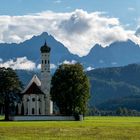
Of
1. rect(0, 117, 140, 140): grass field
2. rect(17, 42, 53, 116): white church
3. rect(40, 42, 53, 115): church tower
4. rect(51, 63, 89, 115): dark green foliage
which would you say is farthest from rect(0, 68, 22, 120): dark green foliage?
rect(0, 117, 140, 140): grass field

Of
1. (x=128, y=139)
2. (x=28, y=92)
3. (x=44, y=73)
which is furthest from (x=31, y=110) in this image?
(x=128, y=139)

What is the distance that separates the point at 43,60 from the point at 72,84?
49.5 m

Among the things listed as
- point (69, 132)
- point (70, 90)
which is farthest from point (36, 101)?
point (69, 132)

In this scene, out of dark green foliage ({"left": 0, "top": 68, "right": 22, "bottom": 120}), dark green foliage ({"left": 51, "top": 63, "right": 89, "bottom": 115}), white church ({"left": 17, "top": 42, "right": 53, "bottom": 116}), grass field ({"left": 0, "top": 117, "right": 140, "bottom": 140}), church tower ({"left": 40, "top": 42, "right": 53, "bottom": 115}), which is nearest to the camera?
grass field ({"left": 0, "top": 117, "right": 140, "bottom": 140})

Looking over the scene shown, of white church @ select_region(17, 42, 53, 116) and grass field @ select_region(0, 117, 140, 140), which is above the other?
white church @ select_region(17, 42, 53, 116)

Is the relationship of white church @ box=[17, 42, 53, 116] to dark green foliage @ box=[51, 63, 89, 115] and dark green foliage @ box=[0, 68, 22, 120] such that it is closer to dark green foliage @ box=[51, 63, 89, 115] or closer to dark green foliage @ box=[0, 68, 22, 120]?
dark green foliage @ box=[0, 68, 22, 120]

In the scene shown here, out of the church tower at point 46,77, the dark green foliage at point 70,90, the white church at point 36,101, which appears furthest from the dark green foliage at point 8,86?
the church tower at point 46,77

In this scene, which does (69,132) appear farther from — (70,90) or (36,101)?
(36,101)

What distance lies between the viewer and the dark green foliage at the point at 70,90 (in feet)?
448

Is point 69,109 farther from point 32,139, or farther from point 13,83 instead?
point 32,139

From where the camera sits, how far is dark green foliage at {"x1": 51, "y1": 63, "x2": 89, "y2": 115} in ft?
448

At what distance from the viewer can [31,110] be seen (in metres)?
167

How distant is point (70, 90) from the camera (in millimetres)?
135750

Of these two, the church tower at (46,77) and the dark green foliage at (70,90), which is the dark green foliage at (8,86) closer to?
the dark green foliage at (70,90)
